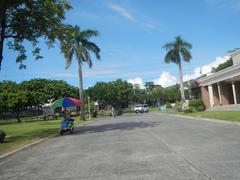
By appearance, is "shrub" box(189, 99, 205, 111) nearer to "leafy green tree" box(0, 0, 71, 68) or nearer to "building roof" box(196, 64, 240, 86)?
"building roof" box(196, 64, 240, 86)

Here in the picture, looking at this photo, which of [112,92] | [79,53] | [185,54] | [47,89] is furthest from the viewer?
[112,92]

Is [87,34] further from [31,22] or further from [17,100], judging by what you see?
[31,22]

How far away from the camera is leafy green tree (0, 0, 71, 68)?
69.5 feet

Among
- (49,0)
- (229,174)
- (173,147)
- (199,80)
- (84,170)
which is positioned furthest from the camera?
(199,80)

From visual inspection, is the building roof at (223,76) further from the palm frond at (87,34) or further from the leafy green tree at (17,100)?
the leafy green tree at (17,100)

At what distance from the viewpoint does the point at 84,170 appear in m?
8.79

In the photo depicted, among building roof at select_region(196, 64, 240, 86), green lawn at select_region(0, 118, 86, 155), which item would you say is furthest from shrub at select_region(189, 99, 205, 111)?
green lawn at select_region(0, 118, 86, 155)

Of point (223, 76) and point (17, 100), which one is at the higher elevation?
point (223, 76)

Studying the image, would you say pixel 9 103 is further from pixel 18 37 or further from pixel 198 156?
pixel 198 156

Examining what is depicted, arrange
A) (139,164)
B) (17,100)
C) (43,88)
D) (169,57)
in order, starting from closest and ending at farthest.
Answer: (139,164)
(17,100)
(169,57)
(43,88)

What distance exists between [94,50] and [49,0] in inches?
1159

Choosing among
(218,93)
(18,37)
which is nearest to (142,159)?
(18,37)

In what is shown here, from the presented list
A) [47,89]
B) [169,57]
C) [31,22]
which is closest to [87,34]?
[169,57]

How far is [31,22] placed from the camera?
73.0 ft
